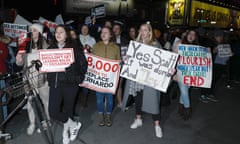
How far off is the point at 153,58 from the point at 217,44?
11.8 feet

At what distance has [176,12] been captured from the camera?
1842cm

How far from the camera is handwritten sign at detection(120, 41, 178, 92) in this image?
3.92 m

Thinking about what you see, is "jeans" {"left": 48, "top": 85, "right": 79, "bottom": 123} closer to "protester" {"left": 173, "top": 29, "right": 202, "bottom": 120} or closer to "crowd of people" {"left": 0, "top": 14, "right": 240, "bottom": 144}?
"crowd of people" {"left": 0, "top": 14, "right": 240, "bottom": 144}

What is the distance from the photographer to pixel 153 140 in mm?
4012

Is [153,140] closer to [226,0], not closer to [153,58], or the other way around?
[153,58]

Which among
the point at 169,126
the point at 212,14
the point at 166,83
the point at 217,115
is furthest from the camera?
the point at 212,14

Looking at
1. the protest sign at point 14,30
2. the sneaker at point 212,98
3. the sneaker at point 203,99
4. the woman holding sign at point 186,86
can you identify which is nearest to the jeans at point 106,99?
the woman holding sign at point 186,86

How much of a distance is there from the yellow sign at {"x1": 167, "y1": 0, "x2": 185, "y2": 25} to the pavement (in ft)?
44.6

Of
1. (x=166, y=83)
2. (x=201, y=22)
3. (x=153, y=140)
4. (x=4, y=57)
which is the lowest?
(x=153, y=140)

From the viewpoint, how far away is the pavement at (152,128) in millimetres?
3977

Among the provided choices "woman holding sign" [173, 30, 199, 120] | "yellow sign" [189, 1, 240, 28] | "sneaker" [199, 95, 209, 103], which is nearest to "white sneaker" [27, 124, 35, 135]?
"woman holding sign" [173, 30, 199, 120]

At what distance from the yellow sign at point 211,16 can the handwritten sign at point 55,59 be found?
17.7 m

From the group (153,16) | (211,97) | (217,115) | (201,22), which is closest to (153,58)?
(217,115)

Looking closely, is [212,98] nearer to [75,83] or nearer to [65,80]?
[75,83]
